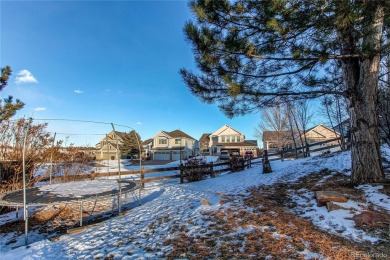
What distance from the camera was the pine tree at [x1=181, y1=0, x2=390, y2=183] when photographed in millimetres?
4145

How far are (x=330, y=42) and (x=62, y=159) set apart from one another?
10.6 m

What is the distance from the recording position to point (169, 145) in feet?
130

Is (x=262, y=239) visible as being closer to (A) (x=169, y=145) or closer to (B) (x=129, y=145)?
(B) (x=129, y=145)

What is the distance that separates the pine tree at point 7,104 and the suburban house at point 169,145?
105 feet

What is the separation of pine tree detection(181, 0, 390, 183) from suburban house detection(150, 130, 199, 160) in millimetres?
32797

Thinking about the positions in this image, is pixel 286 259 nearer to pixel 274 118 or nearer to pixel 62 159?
pixel 62 159

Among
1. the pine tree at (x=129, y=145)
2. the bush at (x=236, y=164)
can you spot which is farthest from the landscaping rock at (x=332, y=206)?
the pine tree at (x=129, y=145)

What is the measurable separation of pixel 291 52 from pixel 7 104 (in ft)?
25.6

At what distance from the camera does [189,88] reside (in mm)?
6215

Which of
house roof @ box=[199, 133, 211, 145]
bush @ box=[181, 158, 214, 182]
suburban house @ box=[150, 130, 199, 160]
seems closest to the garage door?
suburban house @ box=[150, 130, 199, 160]

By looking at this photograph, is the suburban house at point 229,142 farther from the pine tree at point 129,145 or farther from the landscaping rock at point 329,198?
the landscaping rock at point 329,198

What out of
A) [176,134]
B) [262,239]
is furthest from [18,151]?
[176,134]

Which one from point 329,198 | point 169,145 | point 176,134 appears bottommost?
point 329,198

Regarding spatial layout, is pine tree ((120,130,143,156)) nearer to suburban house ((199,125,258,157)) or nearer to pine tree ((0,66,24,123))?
suburban house ((199,125,258,157))
